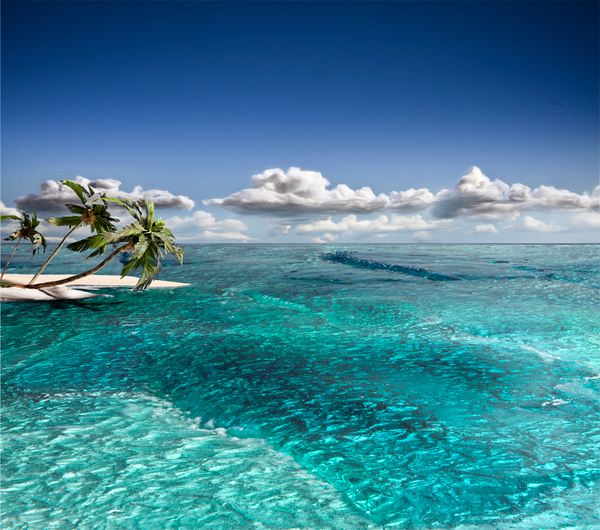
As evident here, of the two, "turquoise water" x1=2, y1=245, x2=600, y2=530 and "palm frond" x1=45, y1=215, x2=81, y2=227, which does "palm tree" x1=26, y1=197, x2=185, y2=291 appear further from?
"turquoise water" x1=2, y1=245, x2=600, y2=530

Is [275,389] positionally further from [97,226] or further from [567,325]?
[567,325]

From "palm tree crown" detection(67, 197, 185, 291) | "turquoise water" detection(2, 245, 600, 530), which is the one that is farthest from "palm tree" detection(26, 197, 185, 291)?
"turquoise water" detection(2, 245, 600, 530)

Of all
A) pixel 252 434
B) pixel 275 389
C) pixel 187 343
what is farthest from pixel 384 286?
pixel 252 434

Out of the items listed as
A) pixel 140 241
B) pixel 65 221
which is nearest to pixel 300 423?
pixel 140 241

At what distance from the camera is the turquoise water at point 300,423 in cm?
314

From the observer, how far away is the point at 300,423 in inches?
182

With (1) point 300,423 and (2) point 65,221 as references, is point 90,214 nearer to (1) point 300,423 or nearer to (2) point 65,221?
(2) point 65,221

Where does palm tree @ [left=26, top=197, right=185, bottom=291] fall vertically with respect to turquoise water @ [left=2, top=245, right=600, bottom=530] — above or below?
above

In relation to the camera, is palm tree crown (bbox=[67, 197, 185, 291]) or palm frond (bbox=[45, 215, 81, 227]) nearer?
palm tree crown (bbox=[67, 197, 185, 291])

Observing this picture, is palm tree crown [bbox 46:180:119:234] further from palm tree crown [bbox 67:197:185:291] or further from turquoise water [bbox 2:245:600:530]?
turquoise water [bbox 2:245:600:530]

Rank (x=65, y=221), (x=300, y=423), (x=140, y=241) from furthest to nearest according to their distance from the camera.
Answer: (x=300, y=423)
(x=65, y=221)
(x=140, y=241)

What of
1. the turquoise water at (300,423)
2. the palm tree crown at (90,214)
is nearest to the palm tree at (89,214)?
the palm tree crown at (90,214)

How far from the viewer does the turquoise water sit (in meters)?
3.14

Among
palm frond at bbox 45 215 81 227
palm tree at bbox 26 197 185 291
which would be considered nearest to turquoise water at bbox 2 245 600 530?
palm tree at bbox 26 197 185 291
